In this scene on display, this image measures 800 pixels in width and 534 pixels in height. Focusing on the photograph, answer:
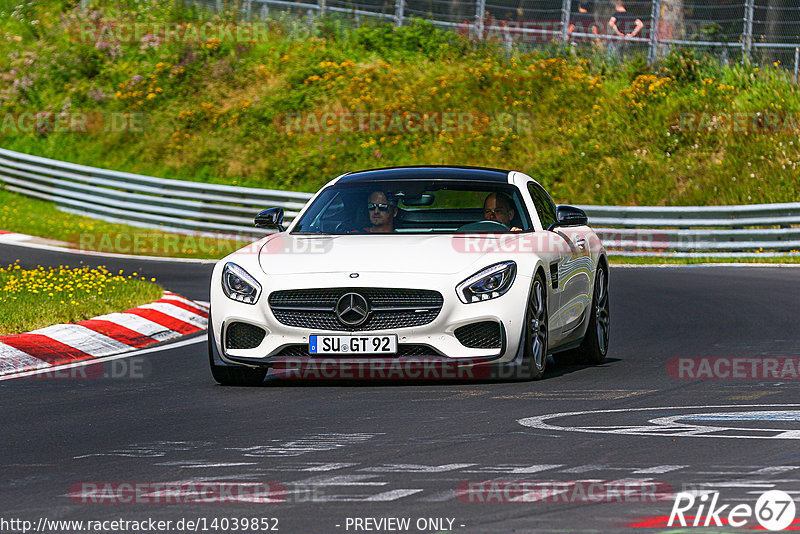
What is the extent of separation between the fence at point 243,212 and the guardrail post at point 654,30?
7.67m

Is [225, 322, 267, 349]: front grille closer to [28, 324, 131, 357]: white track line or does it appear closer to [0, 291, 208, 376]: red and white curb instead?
[0, 291, 208, 376]: red and white curb

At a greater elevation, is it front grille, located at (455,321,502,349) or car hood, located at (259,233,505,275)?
car hood, located at (259,233,505,275)

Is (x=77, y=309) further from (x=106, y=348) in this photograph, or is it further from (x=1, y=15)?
(x=1, y=15)

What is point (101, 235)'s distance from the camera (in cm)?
2769

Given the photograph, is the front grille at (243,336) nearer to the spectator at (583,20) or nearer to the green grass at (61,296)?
the green grass at (61,296)

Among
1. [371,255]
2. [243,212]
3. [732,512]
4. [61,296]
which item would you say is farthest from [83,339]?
[243,212]

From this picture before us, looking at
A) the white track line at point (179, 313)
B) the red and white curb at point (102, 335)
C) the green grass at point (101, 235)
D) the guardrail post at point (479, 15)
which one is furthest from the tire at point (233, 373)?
the guardrail post at point (479, 15)

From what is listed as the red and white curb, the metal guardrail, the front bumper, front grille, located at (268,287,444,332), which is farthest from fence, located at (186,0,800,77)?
front grille, located at (268,287,444,332)

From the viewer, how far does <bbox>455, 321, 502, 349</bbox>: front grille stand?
962 centimetres

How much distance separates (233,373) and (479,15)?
24848mm

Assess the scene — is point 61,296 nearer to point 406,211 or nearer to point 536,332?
point 406,211

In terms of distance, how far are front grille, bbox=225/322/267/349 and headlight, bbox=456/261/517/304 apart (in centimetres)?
133

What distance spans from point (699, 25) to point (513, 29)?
13.7ft

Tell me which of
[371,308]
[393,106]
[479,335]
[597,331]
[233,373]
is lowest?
[233,373]
